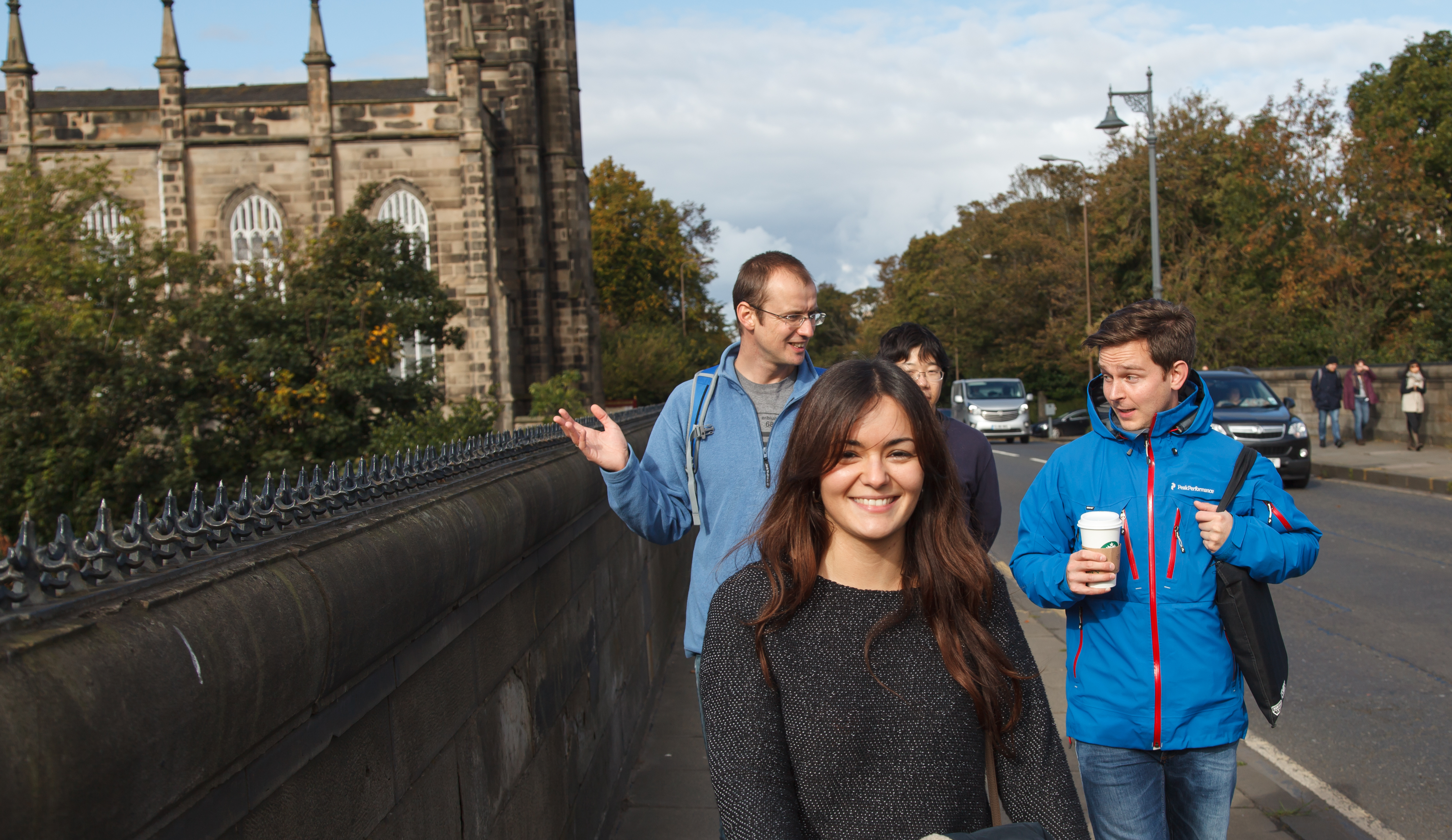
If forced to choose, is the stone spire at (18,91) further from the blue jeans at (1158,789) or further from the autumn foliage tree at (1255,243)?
the blue jeans at (1158,789)

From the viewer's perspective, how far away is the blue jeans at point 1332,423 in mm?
22156

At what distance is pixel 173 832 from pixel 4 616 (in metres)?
0.34

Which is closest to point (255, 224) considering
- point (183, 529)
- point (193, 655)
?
point (183, 529)

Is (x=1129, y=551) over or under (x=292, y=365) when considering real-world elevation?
under

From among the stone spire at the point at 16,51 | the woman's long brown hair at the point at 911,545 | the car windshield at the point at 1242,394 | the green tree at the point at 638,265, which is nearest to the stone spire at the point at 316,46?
the stone spire at the point at 16,51

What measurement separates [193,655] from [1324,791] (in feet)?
16.8

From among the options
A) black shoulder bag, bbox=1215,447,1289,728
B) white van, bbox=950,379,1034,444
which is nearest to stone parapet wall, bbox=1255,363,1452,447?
white van, bbox=950,379,1034,444

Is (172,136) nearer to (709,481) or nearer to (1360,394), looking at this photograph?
(1360,394)

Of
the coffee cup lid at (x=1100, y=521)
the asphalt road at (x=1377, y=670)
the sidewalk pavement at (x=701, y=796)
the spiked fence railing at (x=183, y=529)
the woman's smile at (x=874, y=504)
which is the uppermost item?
the spiked fence railing at (x=183, y=529)

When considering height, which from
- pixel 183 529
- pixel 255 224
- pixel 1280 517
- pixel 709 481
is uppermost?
pixel 255 224

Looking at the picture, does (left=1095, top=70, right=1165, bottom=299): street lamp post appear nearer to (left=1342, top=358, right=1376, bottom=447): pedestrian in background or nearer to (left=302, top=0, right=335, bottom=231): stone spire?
(left=1342, top=358, right=1376, bottom=447): pedestrian in background

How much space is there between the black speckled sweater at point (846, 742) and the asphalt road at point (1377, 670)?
3527 mm

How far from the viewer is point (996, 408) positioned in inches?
1291

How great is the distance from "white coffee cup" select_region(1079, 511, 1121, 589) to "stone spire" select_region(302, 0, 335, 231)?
101 feet
